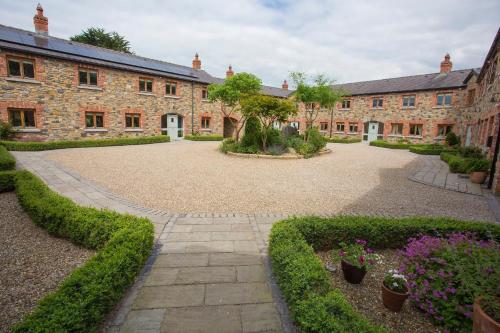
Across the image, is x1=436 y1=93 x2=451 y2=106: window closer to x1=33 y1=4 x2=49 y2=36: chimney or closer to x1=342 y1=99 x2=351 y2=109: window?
x1=342 y1=99 x2=351 y2=109: window

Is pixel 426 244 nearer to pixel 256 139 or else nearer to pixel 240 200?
pixel 240 200

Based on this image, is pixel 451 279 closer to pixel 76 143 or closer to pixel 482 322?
pixel 482 322

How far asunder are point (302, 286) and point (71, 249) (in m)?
4.11

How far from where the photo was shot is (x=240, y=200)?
7371 millimetres

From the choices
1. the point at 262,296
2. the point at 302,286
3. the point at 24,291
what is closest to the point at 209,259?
the point at 262,296

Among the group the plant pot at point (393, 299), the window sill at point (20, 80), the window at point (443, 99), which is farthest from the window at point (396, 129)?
the window sill at point (20, 80)

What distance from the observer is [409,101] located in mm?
26219

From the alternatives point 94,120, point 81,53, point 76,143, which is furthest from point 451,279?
point 81,53

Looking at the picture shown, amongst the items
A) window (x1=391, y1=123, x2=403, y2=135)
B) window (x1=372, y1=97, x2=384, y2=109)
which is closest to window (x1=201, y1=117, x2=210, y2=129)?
window (x1=372, y1=97, x2=384, y2=109)

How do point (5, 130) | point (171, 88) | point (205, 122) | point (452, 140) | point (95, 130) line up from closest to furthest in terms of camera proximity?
point (5, 130) → point (95, 130) → point (452, 140) → point (171, 88) → point (205, 122)

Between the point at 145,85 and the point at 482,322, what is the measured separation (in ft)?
79.1

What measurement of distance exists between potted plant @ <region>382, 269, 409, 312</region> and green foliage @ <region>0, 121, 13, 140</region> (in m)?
20.2

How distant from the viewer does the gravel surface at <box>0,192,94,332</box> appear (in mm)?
3168

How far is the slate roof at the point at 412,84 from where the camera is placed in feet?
78.1
